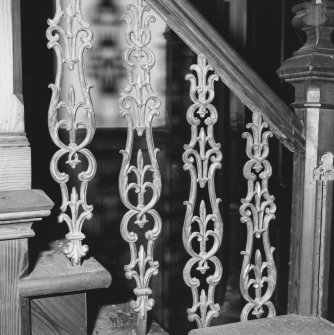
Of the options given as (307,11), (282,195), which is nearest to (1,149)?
(307,11)

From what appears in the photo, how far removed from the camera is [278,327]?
1.53 metres

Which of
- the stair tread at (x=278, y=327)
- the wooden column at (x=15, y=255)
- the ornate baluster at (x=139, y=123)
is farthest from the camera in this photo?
the stair tread at (x=278, y=327)

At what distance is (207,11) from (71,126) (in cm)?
308

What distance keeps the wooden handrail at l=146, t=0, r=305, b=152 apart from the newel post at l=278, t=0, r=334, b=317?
0.06 meters

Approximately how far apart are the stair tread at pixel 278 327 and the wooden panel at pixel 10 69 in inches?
30.3

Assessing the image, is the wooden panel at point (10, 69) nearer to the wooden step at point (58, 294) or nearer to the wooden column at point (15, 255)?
the wooden column at point (15, 255)

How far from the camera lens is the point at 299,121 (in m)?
1.59

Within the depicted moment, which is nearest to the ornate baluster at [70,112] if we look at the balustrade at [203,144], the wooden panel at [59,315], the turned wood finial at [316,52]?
the balustrade at [203,144]

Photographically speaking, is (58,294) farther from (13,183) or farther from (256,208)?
(256,208)

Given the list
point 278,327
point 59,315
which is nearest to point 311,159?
point 278,327

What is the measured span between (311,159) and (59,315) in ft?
2.92

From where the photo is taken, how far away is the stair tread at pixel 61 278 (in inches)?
47.5

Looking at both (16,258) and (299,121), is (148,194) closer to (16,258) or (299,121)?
(299,121)

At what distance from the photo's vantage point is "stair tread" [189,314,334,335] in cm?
149
